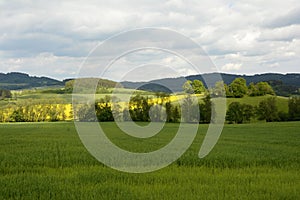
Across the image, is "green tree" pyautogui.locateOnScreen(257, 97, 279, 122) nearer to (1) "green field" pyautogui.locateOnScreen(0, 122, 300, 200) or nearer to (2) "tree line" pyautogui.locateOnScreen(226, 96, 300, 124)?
(2) "tree line" pyautogui.locateOnScreen(226, 96, 300, 124)

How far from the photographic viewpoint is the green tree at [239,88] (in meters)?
86.5

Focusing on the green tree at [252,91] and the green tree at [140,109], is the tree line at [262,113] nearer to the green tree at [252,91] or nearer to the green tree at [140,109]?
the green tree at [140,109]

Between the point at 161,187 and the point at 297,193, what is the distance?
10.5 ft

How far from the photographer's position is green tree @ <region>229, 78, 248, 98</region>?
8650cm

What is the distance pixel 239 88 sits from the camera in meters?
87.7

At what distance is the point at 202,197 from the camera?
8453mm

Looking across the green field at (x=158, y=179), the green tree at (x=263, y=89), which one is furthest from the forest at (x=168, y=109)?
the green field at (x=158, y=179)

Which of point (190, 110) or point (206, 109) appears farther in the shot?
point (206, 109)

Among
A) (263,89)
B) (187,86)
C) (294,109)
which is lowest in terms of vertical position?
(294,109)

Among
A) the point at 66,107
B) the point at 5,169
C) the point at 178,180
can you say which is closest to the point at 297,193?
the point at 178,180

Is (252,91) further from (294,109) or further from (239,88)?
(294,109)

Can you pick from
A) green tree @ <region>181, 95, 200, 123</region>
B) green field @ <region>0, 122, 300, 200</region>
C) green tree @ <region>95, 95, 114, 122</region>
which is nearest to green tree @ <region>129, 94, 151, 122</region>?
green tree @ <region>95, 95, 114, 122</region>

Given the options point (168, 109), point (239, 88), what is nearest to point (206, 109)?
point (168, 109)

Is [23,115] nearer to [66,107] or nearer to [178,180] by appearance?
[66,107]
